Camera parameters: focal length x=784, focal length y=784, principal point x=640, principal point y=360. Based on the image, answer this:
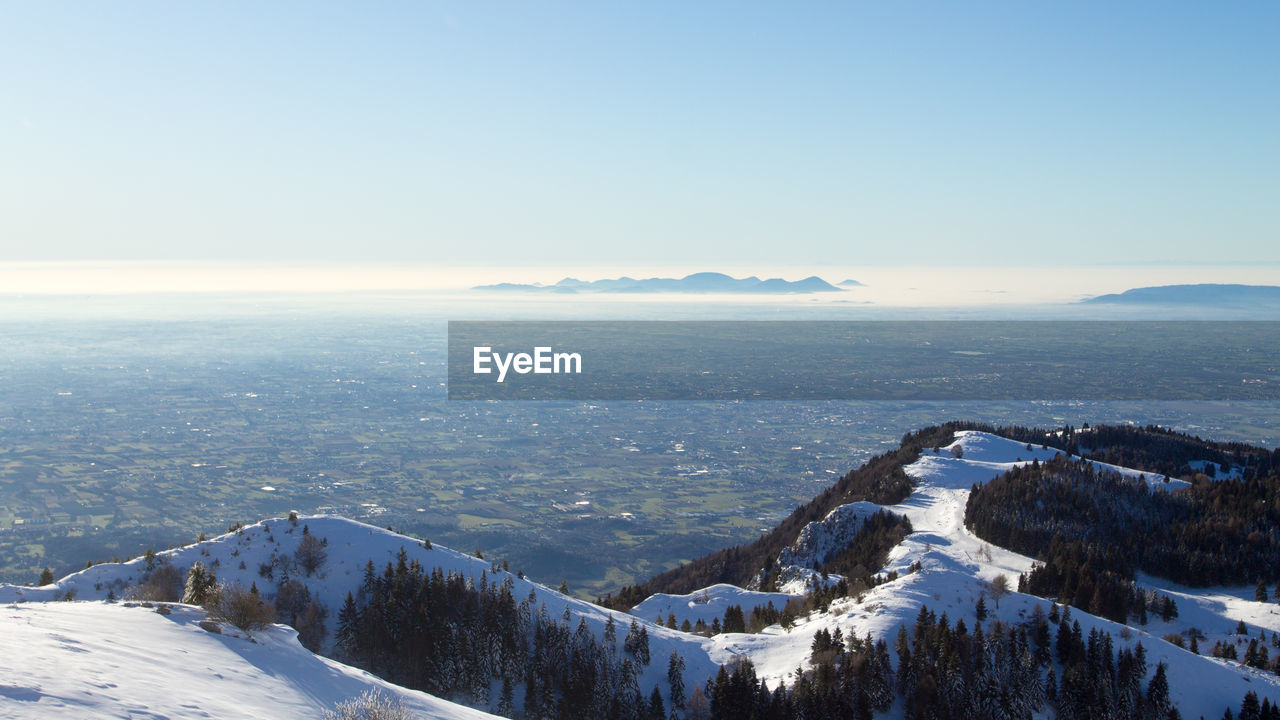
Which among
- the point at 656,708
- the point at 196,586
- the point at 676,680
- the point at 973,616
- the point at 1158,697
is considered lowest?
the point at 656,708

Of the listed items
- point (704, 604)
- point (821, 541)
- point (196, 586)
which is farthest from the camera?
point (821, 541)

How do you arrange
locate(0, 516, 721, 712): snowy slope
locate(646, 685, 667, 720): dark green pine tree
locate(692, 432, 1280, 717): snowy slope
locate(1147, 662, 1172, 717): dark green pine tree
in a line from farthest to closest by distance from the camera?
locate(0, 516, 721, 712): snowy slope, locate(692, 432, 1280, 717): snowy slope, locate(646, 685, 667, 720): dark green pine tree, locate(1147, 662, 1172, 717): dark green pine tree

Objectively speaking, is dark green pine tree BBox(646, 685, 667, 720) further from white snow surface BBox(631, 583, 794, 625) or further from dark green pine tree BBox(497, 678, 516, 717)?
white snow surface BBox(631, 583, 794, 625)

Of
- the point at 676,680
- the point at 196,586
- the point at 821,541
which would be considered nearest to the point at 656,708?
the point at 676,680

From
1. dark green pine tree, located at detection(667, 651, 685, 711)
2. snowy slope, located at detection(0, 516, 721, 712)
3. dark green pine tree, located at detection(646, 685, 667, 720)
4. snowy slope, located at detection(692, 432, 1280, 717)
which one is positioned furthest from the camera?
snowy slope, located at detection(0, 516, 721, 712)

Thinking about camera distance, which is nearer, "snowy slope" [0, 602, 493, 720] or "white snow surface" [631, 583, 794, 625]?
"snowy slope" [0, 602, 493, 720]

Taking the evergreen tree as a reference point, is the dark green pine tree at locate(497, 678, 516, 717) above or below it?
below

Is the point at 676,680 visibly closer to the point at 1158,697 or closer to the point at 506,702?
the point at 506,702

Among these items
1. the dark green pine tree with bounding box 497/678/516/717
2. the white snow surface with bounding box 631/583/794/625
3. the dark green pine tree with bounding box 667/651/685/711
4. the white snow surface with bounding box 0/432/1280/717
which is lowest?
the white snow surface with bounding box 631/583/794/625

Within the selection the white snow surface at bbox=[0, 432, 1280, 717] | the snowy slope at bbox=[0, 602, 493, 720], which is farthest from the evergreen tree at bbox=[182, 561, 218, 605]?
the white snow surface at bbox=[0, 432, 1280, 717]
